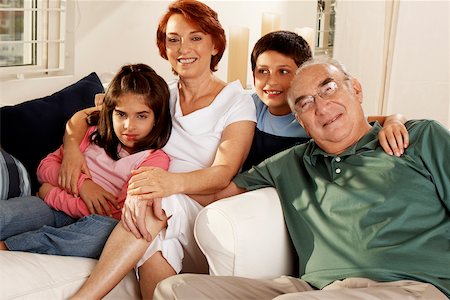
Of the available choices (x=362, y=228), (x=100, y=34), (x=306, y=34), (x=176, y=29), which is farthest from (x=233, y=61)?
(x=362, y=228)

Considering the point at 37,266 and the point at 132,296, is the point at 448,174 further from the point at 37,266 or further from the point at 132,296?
the point at 37,266

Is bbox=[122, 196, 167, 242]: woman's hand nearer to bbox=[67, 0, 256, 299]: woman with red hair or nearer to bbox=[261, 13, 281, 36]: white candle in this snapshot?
bbox=[67, 0, 256, 299]: woman with red hair

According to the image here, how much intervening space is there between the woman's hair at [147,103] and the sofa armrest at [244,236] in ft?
1.39

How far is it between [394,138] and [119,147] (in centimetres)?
92

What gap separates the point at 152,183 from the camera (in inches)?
86.5

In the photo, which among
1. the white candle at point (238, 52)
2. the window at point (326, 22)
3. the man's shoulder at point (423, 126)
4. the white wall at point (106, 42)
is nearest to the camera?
the man's shoulder at point (423, 126)

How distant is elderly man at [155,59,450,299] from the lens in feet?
6.51

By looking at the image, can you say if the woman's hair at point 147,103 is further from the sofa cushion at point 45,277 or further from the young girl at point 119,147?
the sofa cushion at point 45,277

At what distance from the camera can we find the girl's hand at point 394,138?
2.09m

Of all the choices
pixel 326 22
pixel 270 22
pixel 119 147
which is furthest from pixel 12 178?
pixel 326 22

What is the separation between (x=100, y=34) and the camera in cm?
339

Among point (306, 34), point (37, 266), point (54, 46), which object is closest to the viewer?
point (37, 266)

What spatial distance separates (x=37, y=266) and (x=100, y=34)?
58.3 inches

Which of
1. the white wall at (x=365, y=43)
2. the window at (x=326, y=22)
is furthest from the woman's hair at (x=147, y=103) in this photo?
the window at (x=326, y=22)
